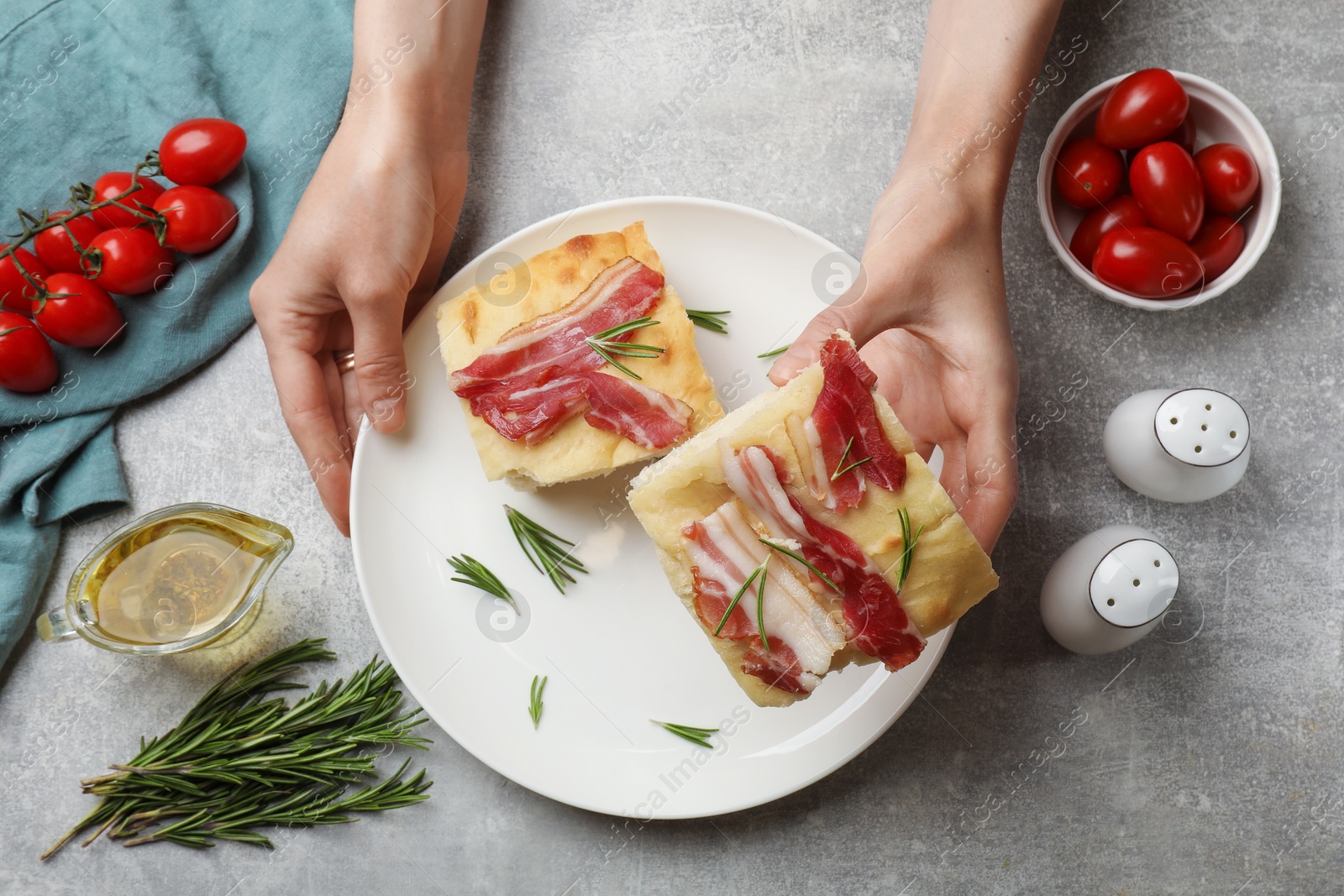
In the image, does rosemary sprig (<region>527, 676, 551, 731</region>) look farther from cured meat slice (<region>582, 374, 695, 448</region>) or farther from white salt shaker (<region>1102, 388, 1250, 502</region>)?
white salt shaker (<region>1102, 388, 1250, 502</region>)

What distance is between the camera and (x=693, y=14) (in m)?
3.44

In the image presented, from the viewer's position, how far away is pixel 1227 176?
3045 millimetres

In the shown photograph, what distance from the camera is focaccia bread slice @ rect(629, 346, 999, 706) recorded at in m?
2.37

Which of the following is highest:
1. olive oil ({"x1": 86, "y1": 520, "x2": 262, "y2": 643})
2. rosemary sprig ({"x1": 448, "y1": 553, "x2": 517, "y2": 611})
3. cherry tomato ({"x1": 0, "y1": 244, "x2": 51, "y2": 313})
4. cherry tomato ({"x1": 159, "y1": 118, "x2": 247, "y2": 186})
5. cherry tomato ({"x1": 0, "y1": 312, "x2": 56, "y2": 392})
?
cherry tomato ({"x1": 159, "y1": 118, "x2": 247, "y2": 186})

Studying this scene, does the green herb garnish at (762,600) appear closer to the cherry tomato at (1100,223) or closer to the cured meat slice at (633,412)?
the cured meat slice at (633,412)

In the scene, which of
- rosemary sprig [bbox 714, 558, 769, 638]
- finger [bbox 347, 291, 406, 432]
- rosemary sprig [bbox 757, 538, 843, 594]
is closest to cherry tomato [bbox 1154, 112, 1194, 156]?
rosemary sprig [bbox 757, 538, 843, 594]

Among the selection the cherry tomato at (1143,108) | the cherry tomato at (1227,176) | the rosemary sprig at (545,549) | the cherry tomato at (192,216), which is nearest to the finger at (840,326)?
the rosemary sprig at (545,549)

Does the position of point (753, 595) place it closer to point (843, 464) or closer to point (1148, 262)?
point (843, 464)

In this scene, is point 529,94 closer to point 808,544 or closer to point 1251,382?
point 808,544

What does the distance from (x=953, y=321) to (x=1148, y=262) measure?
780 mm

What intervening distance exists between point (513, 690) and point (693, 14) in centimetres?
269

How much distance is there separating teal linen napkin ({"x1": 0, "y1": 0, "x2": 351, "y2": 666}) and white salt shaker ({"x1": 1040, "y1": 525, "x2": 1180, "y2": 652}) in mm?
3151

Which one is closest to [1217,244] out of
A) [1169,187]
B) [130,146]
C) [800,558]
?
[1169,187]

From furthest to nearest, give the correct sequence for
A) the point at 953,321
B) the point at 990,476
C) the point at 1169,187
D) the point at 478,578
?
1. the point at 478,578
2. the point at 1169,187
3. the point at 953,321
4. the point at 990,476
